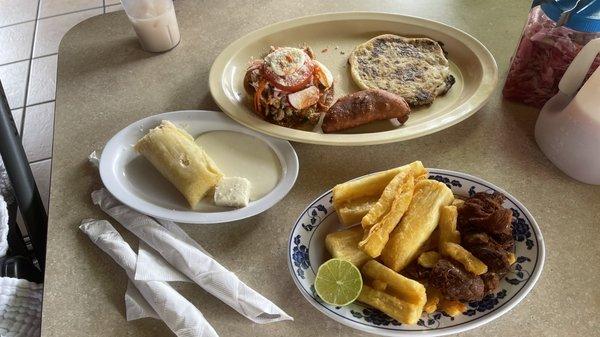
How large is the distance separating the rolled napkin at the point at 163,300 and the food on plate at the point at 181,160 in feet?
0.52

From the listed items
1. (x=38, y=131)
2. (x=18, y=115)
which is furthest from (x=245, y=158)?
(x=18, y=115)

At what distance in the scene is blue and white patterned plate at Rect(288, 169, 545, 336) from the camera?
0.75 meters

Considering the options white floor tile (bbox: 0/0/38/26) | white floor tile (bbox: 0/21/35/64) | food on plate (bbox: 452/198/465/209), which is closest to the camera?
food on plate (bbox: 452/198/465/209)

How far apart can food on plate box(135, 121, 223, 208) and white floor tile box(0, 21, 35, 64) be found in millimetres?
1671

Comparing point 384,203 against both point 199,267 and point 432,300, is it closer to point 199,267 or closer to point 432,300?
point 432,300

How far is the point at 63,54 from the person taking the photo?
143cm

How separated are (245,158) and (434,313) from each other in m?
0.52

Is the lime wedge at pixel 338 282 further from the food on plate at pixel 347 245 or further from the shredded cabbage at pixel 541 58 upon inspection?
the shredded cabbage at pixel 541 58

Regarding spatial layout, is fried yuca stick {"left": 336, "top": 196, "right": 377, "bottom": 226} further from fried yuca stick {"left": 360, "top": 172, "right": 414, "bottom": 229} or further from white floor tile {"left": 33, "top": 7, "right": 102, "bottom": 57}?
white floor tile {"left": 33, "top": 7, "right": 102, "bottom": 57}

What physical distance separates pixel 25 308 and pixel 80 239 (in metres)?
0.15

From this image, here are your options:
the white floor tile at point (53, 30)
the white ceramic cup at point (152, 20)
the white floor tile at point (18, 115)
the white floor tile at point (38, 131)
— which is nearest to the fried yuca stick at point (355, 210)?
the white ceramic cup at point (152, 20)

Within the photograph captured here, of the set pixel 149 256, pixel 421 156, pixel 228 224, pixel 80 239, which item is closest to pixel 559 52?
pixel 421 156

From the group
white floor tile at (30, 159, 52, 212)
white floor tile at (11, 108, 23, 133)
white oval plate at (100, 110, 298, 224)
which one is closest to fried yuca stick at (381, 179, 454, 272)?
white oval plate at (100, 110, 298, 224)

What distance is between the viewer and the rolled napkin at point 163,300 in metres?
0.77
